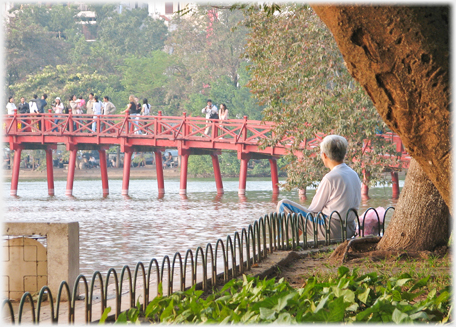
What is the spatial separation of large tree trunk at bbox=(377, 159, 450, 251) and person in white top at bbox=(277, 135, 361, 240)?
25.5 inches

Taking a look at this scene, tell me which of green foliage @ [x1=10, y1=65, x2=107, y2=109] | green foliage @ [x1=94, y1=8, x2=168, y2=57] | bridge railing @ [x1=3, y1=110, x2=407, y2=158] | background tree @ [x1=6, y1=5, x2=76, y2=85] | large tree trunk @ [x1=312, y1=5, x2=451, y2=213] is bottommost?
large tree trunk @ [x1=312, y1=5, x2=451, y2=213]

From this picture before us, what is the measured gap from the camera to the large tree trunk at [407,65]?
9.61 ft

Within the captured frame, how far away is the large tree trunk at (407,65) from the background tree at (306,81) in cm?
1171

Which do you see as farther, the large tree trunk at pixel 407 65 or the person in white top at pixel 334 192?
the person in white top at pixel 334 192

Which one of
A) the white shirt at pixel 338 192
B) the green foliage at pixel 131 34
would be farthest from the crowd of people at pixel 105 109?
the green foliage at pixel 131 34

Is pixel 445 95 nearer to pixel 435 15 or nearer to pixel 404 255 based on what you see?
pixel 435 15

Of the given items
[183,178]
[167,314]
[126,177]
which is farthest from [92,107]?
[167,314]

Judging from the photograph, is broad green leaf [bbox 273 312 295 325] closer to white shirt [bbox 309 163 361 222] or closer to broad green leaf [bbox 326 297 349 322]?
broad green leaf [bbox 326 297 349 322]

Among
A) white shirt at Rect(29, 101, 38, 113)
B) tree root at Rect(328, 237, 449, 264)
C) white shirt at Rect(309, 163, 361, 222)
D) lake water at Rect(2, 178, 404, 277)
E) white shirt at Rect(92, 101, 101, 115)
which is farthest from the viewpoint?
white shirt at Rect(29, 101, 38, 113)

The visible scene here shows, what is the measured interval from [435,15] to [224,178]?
38.9m

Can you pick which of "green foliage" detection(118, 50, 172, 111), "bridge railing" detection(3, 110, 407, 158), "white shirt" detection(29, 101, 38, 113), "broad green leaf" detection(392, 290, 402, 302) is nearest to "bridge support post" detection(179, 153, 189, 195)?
"bridge railing" detection(3, 110, 407, 158)

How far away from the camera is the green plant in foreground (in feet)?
10.2

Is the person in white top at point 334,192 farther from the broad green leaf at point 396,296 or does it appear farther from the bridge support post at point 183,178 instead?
the bridge support post at point 183,178

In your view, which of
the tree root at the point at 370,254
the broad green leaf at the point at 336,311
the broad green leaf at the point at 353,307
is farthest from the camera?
the tree root at the point at 370,254
